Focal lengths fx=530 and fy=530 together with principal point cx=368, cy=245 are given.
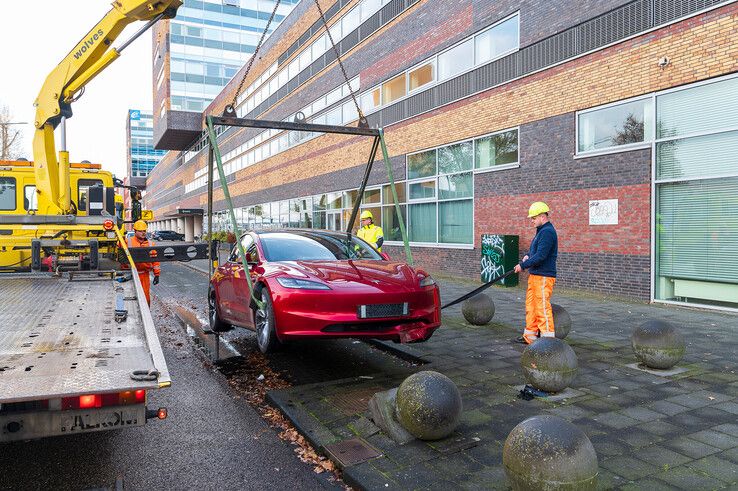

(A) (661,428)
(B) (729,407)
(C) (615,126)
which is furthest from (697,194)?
(A) (661,428)

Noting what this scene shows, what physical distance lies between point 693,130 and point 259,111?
103 feet

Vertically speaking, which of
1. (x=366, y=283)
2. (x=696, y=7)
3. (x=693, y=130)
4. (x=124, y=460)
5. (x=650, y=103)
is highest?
(x=696, y=7)

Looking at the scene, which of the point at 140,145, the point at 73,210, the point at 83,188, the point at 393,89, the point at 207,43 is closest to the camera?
the point at 73,210

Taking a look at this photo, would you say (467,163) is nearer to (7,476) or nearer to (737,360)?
(737,360)

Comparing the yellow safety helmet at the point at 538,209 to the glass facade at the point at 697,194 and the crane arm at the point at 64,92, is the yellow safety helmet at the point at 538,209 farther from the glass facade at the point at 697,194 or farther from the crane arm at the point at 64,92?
the crane arm at the point at 64,92

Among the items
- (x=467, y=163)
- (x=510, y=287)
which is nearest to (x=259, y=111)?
(x=467, y=163)

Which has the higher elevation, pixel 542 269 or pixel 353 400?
pixel 542 269

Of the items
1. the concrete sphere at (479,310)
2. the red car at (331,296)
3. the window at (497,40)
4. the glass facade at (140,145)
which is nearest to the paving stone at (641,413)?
the red car at (331,296)

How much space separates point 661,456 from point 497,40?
12995 millimetres

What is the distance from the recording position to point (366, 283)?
5246 mm

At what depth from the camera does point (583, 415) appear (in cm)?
427

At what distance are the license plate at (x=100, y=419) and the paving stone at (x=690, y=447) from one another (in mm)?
3453

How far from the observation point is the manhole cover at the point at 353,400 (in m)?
4.54

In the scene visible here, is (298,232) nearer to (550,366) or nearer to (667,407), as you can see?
(550,366)
